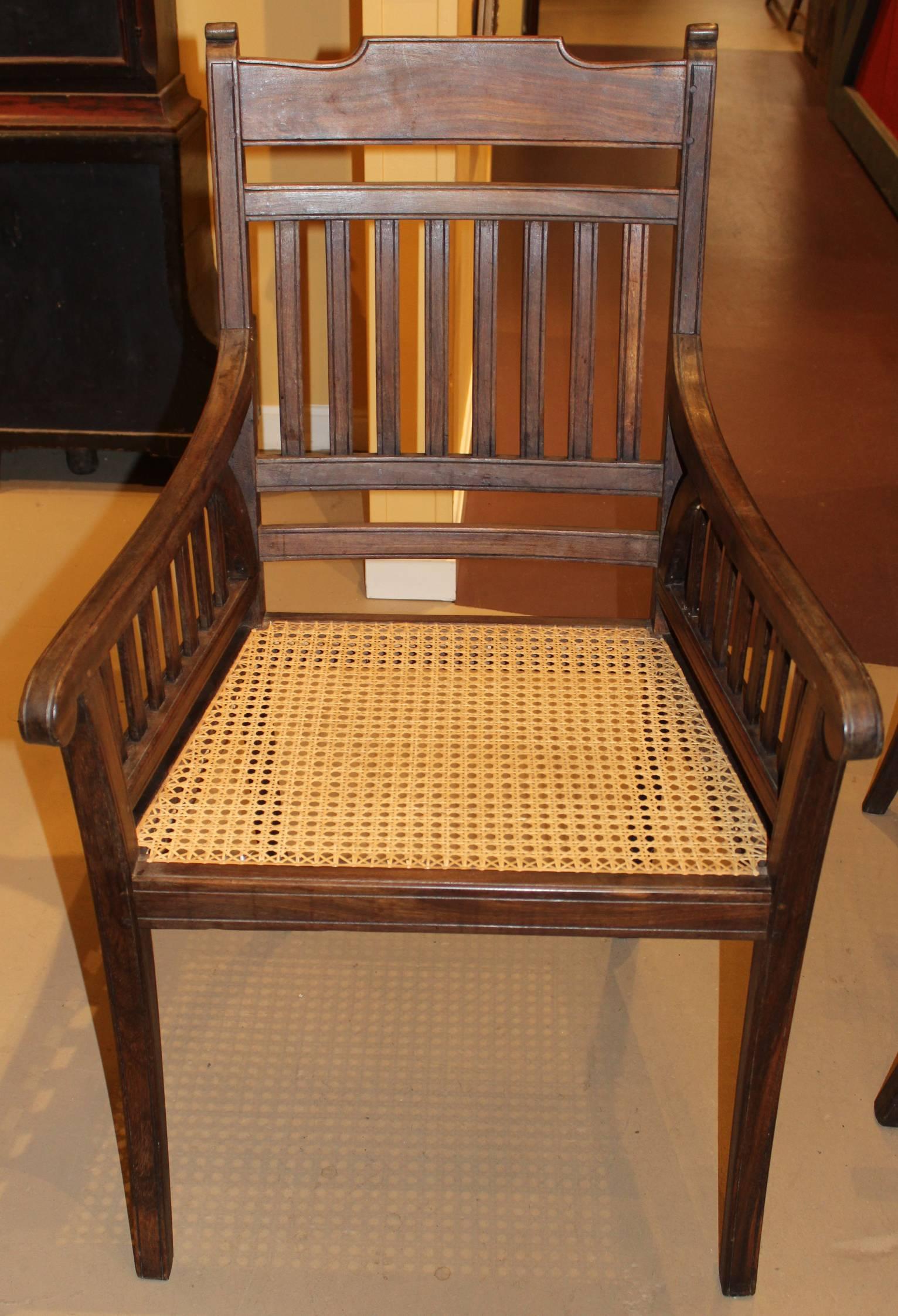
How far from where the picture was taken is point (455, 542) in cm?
149

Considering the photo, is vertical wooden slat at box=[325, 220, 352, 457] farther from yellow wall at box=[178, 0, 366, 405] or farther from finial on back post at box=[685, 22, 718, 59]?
yellow wall at box=[178, 0, 366, 405]

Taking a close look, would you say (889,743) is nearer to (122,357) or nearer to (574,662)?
(574,662)

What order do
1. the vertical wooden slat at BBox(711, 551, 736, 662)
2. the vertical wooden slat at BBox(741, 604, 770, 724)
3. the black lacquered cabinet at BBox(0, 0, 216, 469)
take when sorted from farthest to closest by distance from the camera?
the black lacquered cabinet at BBox(0, 0, 216, 469) → the vertical wooden slat at BBox(711, 551, 736, 662) → the vertical wooden slat at BBox(741, 604, 770, 724)

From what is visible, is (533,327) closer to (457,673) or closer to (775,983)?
(457,673)

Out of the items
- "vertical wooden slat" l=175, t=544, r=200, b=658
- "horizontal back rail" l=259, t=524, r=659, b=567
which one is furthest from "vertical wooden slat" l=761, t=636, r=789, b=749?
"vertical wooden slat" l=175, t=544, r=200, b=658

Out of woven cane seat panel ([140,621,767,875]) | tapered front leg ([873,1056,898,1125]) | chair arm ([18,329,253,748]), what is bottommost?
tapered front leg ([873,1056,898,1125])

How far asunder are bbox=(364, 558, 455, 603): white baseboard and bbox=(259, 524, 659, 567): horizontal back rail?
0.93 m

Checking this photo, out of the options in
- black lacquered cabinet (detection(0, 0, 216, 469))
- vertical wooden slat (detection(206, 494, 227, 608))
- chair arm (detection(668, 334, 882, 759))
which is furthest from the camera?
black lacquered cabinet (detection(0, 0, 216, 469))

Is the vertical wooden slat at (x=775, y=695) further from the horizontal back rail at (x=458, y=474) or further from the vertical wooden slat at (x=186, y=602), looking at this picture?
the vertical wooden slat at (x=186, y=602)

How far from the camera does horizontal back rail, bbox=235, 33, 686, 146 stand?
1353 millimetres

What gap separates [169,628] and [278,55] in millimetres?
1700

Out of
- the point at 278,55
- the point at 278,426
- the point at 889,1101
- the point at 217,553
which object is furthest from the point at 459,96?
the point at 278,426

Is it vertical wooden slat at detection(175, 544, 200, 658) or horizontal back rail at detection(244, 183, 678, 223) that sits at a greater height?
horizontal back rail at detection(244, 183, 678, 223)

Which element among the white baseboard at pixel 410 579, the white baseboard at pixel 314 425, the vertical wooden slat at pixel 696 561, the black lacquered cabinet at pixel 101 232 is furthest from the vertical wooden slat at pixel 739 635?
the white baseboard at pixel 314 425
